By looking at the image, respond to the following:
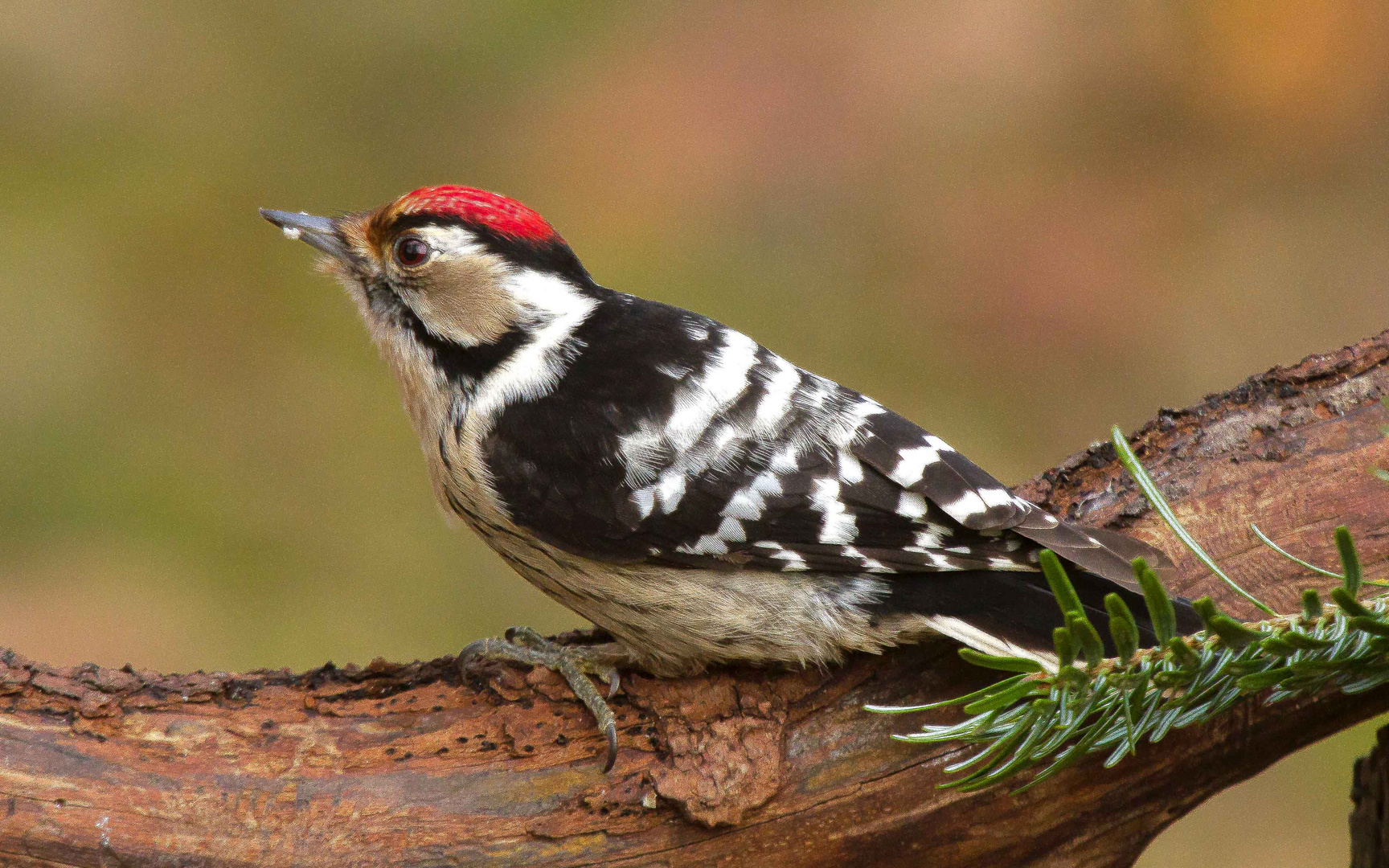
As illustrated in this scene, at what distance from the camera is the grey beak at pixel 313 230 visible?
2703 mm

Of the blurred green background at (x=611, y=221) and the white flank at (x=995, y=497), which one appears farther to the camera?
the blurred green background at (x=611, y=221)

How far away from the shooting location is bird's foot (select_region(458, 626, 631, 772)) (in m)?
2.31

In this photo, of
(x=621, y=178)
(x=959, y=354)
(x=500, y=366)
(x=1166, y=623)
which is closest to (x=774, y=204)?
(x=621, y=178)

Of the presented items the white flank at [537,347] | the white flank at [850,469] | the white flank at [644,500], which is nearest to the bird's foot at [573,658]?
the white flank at [644,500]

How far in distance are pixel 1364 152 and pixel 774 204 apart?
2220 millimetres

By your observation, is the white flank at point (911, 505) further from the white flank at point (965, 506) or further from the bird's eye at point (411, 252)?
the bird's eye at point (411, 252)

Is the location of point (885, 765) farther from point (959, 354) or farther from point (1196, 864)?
point (959, 354)

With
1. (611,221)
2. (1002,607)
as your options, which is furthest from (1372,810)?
(611,221)

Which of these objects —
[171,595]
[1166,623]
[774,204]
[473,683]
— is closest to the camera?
[1166,623]

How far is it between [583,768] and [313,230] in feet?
4.31

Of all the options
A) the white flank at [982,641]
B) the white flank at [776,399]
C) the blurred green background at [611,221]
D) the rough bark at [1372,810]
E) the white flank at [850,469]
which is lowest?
the rough bark at [1372,810]

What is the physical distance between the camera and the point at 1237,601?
2.23 metres

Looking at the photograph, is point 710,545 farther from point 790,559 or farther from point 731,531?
point 790,559

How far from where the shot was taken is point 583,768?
7.31 ft
